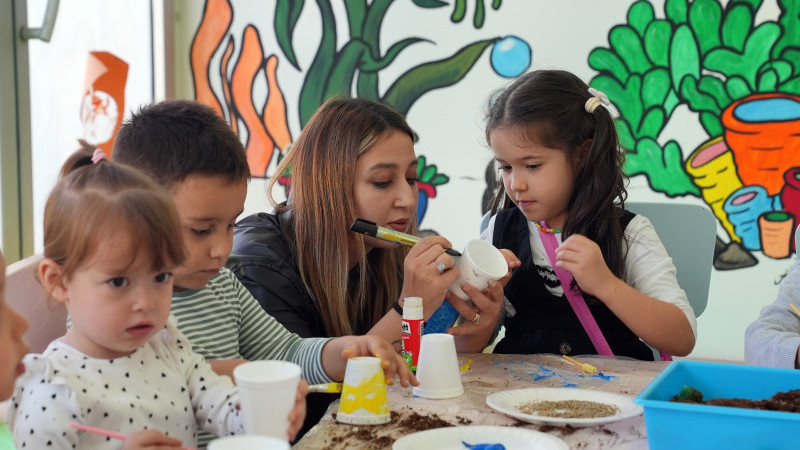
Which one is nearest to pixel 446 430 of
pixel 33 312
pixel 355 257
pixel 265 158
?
pixel 33 312

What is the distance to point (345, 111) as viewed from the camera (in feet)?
5.61

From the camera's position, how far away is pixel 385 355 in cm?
118

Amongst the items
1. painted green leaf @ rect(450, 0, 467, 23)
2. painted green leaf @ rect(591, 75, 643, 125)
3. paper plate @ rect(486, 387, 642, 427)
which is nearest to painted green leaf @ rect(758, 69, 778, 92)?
painted green leaf @ rect(591, 75, 643, 125)

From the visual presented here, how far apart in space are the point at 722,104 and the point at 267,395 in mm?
3130

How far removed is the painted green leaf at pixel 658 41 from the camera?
349cm

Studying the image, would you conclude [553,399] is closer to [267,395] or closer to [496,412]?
[496,412]

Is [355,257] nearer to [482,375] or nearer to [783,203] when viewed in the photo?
[482,375]

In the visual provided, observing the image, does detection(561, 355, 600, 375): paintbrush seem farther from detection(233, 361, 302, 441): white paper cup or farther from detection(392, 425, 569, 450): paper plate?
detection(233, 361, 302, 441): white paper cup

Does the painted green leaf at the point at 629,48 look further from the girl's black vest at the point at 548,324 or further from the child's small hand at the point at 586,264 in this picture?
the child's small hand at the point at 586,264

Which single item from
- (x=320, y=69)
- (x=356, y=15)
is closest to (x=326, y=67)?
(x=320, y=69)

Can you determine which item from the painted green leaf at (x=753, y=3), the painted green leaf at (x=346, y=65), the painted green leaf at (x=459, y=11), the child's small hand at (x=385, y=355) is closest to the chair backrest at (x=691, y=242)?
the child's small hand at (x=385, y=355)

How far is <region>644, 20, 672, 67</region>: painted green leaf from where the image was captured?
3.49m

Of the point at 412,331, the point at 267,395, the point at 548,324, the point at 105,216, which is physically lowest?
the point at 548,324

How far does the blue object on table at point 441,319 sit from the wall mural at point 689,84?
2230mm
